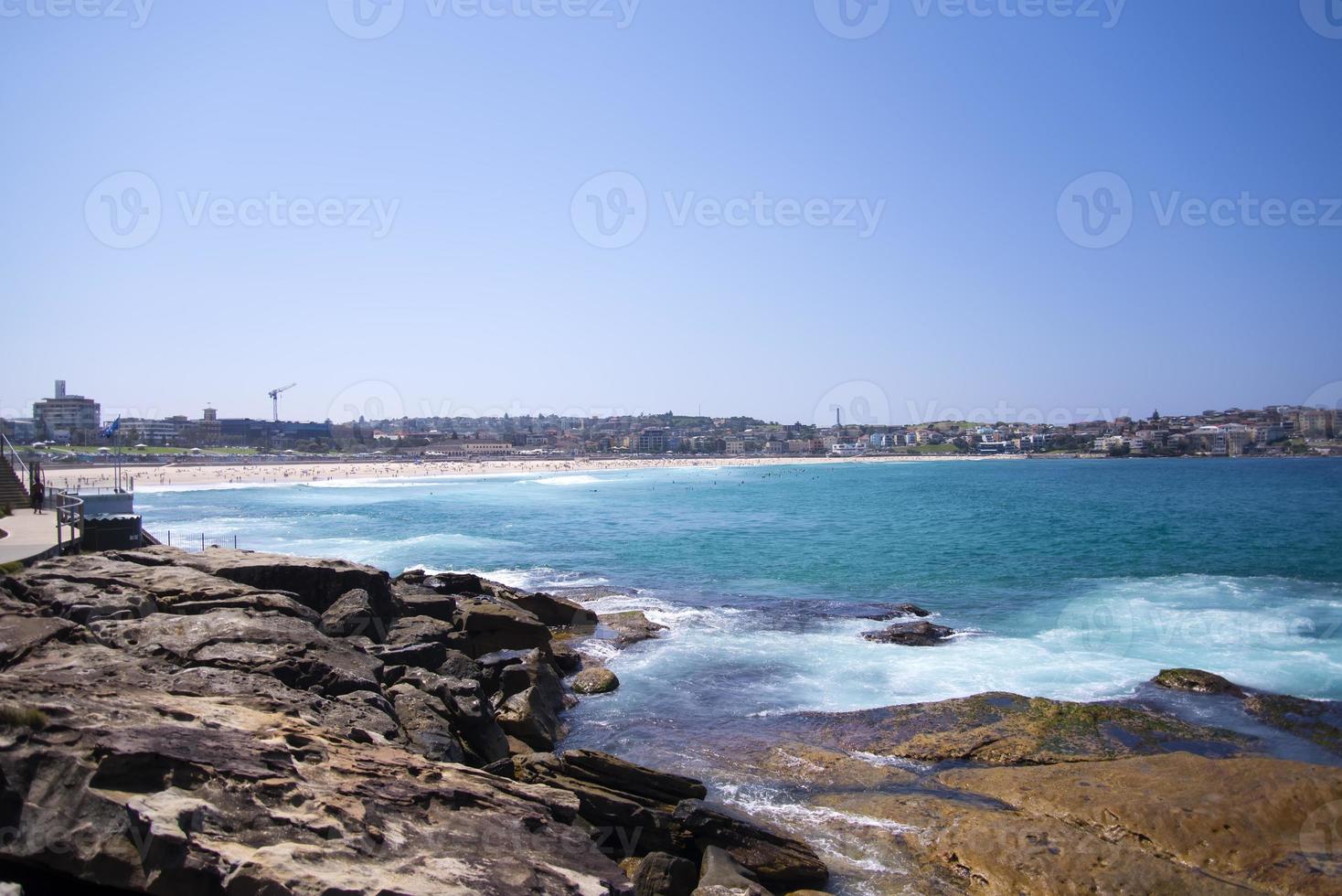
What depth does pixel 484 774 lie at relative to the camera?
7.00 metres

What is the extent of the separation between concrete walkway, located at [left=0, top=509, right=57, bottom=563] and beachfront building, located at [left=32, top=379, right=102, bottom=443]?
132198mm

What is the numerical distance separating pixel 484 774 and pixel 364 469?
116263 millimetres

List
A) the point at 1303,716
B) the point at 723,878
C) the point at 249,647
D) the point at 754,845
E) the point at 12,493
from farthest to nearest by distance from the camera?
1. the point at 12,493
2. the point at 1303,716
3. the point at 249,647
4. the point at 754,845
5. the point at 723,878

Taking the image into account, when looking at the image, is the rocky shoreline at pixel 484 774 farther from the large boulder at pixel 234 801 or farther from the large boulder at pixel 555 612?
the large boulder at pixel 555 612

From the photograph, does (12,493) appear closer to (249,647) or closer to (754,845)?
(249,647)

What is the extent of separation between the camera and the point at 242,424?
181 m

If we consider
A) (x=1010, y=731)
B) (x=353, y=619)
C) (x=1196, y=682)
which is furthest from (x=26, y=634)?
(x=1196, y=682)

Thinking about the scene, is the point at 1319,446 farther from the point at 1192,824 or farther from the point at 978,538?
the point at 1192,824

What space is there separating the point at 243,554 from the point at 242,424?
188 meters

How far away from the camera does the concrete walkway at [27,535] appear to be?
46.5ft

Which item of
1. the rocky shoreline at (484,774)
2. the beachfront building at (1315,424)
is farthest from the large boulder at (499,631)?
the beachfront building at (1315,424)

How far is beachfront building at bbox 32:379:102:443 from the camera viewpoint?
130 m

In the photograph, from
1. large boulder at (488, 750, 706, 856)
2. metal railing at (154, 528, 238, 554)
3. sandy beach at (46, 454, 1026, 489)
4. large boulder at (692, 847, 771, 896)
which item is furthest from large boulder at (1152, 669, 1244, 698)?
sandy beach at (46, 454, 1026, 489)

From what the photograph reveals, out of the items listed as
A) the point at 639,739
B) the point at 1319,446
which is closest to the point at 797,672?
the point at 639,739
